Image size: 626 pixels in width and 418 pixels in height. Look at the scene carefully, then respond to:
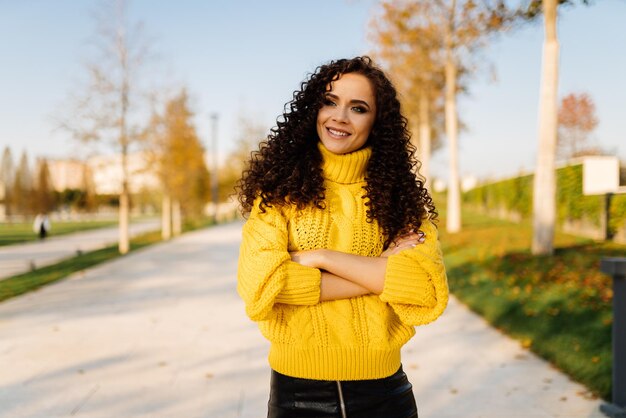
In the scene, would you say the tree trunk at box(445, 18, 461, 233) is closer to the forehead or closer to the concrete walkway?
the concrete walkway

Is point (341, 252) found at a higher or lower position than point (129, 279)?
higher

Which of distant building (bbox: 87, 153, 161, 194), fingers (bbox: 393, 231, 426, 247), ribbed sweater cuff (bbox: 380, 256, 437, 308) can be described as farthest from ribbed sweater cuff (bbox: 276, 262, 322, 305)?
distant building (bbox: 87, 153, 161, 194)

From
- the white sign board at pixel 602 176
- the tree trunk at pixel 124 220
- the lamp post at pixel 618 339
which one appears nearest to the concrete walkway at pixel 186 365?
the lamp post at pixel 618 339

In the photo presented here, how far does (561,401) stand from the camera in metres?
4.40

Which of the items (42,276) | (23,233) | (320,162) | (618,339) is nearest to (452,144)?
(42,276)

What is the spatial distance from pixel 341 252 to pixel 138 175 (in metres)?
18.1

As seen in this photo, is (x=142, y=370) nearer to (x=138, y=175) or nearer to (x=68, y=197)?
(x=138, y=175)

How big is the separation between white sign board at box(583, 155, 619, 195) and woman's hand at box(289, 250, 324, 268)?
423 inches

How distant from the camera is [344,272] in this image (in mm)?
1845

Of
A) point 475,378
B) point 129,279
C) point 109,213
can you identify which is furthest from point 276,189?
point 109,213

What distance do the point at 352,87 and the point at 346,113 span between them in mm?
90

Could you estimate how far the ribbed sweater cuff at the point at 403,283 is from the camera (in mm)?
1864

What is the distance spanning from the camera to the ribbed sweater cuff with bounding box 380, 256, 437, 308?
1.86 m

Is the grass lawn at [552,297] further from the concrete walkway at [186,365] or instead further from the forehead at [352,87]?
the forehead at [352,87]
